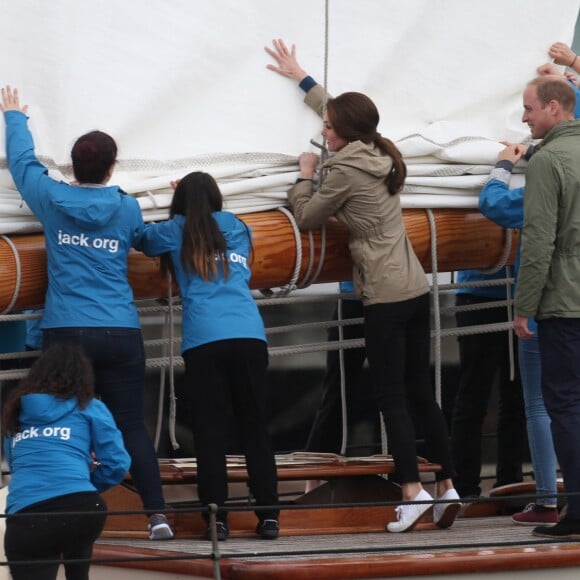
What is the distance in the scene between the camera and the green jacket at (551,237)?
13.0 ft

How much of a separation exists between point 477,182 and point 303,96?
0.56m

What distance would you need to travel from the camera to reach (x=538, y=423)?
14.3 feet

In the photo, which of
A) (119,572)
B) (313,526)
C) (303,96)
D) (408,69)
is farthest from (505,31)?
(119,572)

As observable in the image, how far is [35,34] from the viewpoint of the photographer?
4113mm

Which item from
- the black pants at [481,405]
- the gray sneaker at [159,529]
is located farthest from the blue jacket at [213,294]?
the black pants at [481,405]

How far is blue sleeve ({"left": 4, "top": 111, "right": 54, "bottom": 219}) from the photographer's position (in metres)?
3.93

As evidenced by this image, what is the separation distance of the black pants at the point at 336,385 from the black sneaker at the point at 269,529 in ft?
3.22

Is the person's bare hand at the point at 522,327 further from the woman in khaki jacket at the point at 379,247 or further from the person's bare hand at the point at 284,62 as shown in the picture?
the person's bare hand at the point at 284,62

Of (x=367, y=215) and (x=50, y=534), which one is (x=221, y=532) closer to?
(x=50, y=534)

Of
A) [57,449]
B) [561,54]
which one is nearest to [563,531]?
[57,449]

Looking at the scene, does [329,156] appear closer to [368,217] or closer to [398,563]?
[368,217]

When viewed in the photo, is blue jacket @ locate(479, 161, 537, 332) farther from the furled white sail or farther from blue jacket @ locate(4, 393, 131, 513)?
blue jacket @ locate(4, 393, 131, 513)

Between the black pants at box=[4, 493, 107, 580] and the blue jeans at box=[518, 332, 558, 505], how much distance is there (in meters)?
1.42

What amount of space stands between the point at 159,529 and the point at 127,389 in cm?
37
